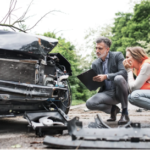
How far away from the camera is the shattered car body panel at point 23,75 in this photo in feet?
10.2

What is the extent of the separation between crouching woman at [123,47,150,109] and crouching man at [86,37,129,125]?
362 mm

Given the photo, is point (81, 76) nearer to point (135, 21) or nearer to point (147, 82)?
point (147, 82)

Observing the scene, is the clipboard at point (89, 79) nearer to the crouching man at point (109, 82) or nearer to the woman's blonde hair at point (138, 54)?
the crouching man at point (109, 82)

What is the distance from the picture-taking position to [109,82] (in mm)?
4062

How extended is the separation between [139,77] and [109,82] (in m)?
0.95

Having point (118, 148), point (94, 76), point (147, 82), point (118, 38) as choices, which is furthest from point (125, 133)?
point (118, 38)

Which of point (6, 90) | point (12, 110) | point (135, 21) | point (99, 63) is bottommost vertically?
point (12, 110)

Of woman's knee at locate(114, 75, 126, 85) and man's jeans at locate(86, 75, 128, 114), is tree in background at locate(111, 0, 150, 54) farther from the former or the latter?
woman's knee at locate(114, 75, 126, 85)

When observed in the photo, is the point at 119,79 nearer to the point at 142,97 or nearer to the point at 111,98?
the point at 111,98

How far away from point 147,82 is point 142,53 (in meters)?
0.45

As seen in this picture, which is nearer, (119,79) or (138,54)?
(138,54)

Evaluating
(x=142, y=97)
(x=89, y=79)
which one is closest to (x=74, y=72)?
(x=89, y=79)

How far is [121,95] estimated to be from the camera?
378 cm

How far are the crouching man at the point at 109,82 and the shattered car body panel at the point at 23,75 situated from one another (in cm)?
71
